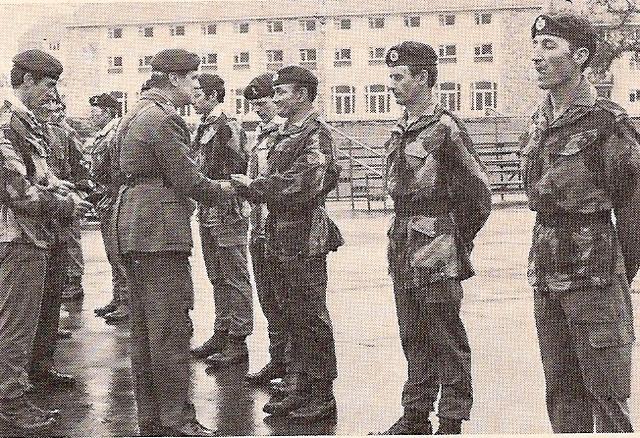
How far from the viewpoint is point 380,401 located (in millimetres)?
4848

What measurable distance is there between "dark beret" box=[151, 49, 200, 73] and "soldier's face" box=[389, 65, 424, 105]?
0.95 m

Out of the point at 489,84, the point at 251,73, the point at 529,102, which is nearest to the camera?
the point at 251,73

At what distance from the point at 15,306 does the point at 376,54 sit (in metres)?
9.19

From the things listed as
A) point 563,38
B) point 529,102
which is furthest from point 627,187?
point 529,102

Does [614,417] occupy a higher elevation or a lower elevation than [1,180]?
lower

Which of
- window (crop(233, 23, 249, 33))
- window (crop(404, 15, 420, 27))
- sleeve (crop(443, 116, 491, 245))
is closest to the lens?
sleeve (crop(443, 116, 491, 245))

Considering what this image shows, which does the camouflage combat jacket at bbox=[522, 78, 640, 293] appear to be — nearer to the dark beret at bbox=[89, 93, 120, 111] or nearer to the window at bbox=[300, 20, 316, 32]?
the dark beret at bbox=[89, 93, 120, 111]

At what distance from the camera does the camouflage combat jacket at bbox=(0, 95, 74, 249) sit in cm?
438

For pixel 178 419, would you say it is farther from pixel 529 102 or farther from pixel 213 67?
pixel 529 102

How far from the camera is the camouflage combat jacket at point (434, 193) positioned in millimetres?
3908

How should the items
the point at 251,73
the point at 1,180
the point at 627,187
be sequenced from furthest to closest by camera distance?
the point at 251,73 < the point at 1,180 < the point at 627,187

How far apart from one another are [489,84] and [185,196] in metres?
8.02

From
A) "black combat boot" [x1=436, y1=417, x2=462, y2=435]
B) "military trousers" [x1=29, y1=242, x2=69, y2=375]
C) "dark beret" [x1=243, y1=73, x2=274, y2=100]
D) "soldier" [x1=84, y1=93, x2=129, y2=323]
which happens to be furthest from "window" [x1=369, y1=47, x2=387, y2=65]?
"black combat boot" [x1=436, y1=417, x2=462, y2=435]

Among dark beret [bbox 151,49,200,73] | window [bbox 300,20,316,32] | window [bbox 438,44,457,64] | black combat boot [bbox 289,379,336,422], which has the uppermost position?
window [bbox 300,20,316,32]
